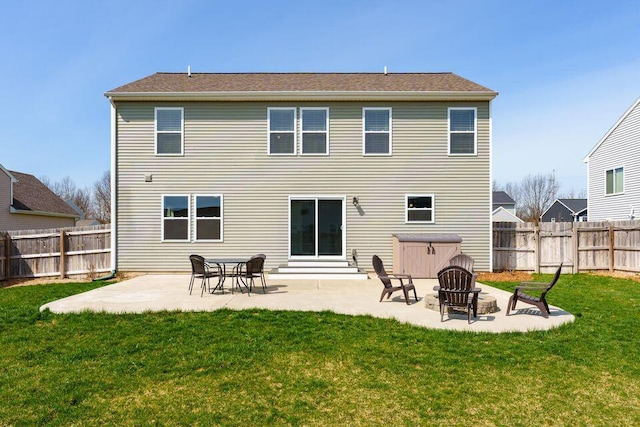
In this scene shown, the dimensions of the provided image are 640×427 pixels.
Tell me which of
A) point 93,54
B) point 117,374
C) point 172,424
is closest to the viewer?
point 172,424

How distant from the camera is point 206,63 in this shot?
48.7ft

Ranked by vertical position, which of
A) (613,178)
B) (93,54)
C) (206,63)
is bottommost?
(613,178)

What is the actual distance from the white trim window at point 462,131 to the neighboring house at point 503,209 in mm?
30794

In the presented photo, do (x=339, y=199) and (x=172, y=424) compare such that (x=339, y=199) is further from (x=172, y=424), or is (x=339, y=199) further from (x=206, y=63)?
(x=172, y=424)

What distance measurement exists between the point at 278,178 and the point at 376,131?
3768 millimetres

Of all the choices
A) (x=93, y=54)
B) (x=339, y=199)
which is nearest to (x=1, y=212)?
(x=93, y=54)

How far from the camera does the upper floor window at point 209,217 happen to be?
1197cm

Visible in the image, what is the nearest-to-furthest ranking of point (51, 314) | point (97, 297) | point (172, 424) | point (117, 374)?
point (172, 424), point (117, 374), point (51, 314), point (97, 297)

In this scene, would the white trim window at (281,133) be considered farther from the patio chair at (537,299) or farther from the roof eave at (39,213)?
the roof eave at (39,213)

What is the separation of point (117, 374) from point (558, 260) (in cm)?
1338

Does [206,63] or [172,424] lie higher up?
[206,63]

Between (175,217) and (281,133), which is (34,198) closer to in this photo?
(175,217)

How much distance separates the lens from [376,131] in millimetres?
12141

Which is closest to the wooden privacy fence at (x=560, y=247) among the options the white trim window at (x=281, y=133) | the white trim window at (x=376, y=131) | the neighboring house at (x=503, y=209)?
the white trim window at (x=376, y=131)
